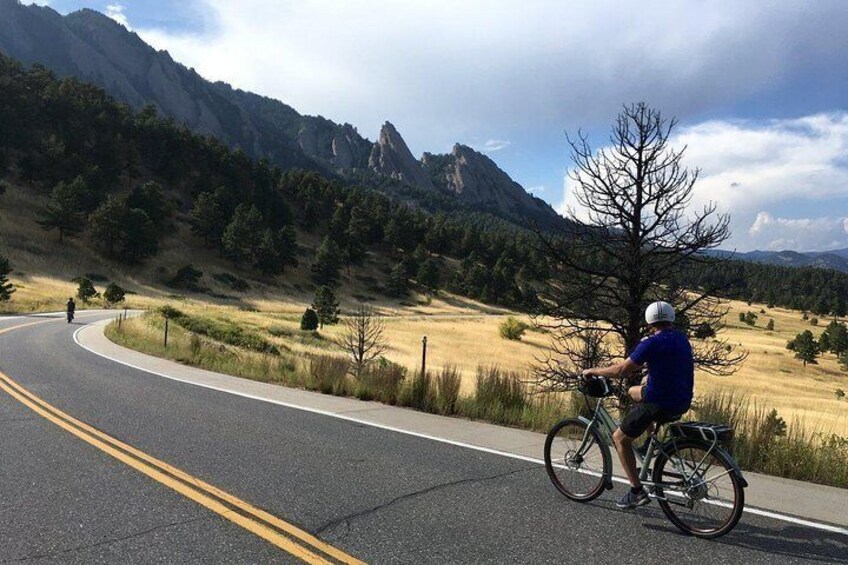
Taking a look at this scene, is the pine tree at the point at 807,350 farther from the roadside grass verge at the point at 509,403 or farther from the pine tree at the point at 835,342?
the roadside grass verge at the point at 509,403

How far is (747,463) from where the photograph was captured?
6828 millimetres

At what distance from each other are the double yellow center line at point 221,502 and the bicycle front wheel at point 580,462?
2543 mm

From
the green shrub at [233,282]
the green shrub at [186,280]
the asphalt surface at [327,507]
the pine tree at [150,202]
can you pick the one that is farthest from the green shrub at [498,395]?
the pine tree at [150,202]

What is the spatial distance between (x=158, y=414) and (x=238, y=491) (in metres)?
4.42

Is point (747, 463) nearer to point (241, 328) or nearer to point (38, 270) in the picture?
point (241, 328)

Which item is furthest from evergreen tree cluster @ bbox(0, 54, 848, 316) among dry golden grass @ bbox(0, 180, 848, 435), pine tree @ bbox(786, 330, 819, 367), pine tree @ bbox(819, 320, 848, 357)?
pine tree @ bbox(786, 330, 819, 367)

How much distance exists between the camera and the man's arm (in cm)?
498

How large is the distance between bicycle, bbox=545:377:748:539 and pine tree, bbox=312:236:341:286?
82085 mm

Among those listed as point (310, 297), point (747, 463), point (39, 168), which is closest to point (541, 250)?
point (747, 463)

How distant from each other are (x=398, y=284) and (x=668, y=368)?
280 ft

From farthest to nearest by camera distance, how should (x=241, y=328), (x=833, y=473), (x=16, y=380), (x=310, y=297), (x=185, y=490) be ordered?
(x=310, y=297) → (x=241, y=328) → (x=16, y=380) → (x=833, y=473) → (x=185, y=490)

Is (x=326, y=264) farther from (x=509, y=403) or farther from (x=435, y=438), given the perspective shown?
(x=435, y=438)

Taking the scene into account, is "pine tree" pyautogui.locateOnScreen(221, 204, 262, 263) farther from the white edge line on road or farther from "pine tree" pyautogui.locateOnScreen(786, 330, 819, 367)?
"pine tree" pyautogui.locateOnScreen(786, 330, 819, 367)

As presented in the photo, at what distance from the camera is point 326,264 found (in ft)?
285
